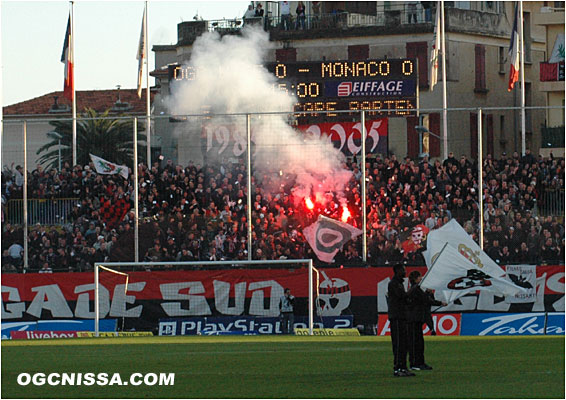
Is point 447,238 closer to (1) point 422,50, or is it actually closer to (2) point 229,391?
(2) point 229,391

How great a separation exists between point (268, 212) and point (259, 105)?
11730 millimetres

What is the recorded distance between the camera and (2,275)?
34500mm

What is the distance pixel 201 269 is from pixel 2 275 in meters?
5.62

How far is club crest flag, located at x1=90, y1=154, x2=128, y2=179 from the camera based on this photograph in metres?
35.8


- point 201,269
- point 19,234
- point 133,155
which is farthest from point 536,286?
point 19,234

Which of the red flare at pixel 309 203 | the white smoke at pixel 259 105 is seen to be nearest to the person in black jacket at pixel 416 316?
the red flare at pixel 309 203

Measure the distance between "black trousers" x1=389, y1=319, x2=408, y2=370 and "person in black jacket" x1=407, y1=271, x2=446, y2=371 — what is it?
40 centimetres

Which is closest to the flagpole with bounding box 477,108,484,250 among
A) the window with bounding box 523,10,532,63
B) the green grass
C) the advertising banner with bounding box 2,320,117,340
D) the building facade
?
the green grass

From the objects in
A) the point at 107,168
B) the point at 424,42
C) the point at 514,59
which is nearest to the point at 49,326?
the point at 107,168

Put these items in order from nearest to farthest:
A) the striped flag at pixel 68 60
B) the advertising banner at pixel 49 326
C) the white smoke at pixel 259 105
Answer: the advertising banner at pixel 49 326 < the white smoke at pixel 259 105 < the striped flag at pixel 68 60

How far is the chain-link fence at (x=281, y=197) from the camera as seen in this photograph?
33.2m

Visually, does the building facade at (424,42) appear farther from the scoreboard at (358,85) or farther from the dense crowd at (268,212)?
the dense crowd at (268,212)

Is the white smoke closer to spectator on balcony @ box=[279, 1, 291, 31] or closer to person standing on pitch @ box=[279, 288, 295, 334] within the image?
spectator on balcony @ box=[279, 1, 291, 31]

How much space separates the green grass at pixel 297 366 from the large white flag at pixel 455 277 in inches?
46.5
